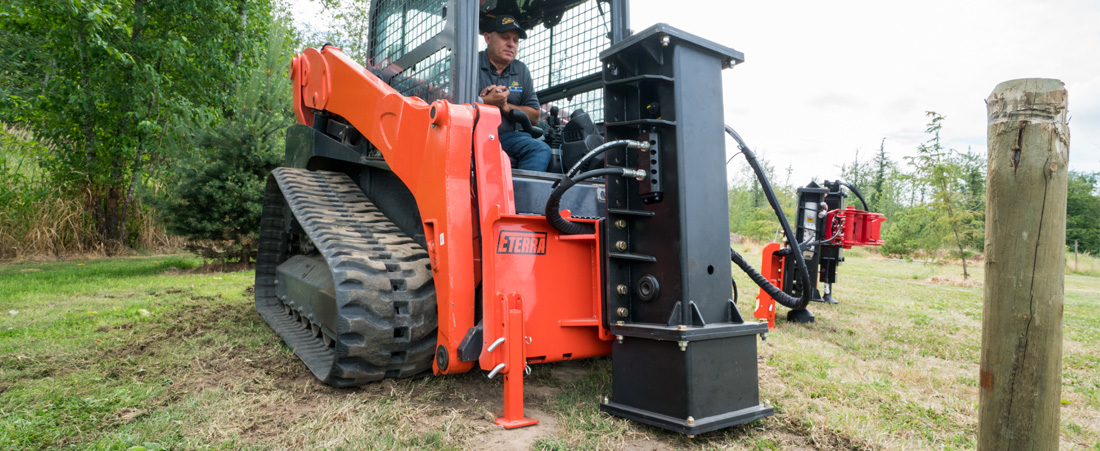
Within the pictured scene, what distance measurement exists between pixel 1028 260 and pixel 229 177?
335 inches

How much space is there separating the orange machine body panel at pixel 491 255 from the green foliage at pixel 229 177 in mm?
6308

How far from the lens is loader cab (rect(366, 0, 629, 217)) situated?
315cm

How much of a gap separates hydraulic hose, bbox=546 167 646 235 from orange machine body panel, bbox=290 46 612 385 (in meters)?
0.06

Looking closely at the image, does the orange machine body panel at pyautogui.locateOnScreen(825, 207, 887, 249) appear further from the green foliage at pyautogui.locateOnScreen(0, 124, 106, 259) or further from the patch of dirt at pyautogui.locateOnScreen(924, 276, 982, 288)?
the green foliage at pyautogui.locateOnScreen(0, 124, 106, 259)

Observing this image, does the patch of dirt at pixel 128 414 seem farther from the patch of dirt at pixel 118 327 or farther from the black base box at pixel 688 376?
the patch of dirt at pixel 118 327

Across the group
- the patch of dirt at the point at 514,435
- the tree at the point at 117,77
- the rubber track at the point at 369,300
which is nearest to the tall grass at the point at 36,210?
the tree at the point at 117,77

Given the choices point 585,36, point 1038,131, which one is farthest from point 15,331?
point 1038,131

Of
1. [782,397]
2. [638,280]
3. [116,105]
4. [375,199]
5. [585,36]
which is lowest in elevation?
[782,397]

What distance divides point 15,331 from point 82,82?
778 centimetres

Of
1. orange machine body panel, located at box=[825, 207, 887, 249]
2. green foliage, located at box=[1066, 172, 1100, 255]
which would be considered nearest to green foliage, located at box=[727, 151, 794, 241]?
green foliage, located at box=[1066, 172, 1100, 255]

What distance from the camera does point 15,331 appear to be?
13.9 ft

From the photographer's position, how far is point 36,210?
34.5ft

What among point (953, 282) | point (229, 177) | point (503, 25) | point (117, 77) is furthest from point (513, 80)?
point (953, 282)

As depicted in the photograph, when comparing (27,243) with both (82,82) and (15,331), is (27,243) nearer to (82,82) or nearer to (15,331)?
(82,82)
